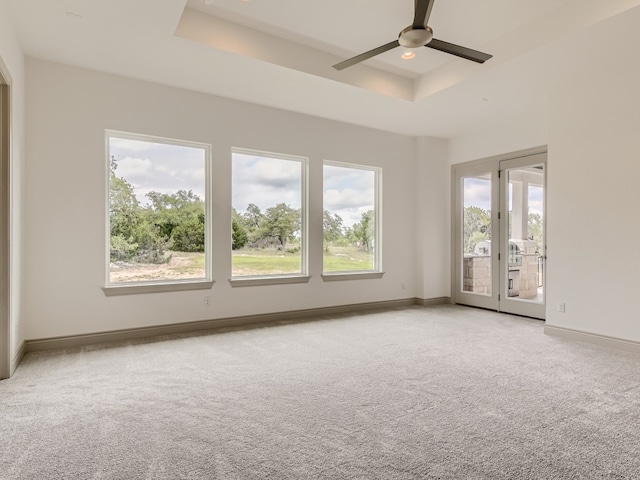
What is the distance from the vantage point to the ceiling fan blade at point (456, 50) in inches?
126

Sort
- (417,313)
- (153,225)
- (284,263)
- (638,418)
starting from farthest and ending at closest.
Answer: (417,313) < (284,263) < (153,225) < (638,418)

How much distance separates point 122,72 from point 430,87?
11.8ft

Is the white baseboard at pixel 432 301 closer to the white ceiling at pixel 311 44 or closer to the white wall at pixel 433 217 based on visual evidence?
the white wall at pixel 433 217

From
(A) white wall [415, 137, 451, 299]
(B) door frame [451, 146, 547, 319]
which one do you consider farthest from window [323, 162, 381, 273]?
(B) door frame [451, 146, 547, 319]

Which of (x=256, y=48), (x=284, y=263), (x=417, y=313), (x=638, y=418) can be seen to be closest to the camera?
(x=638, y=418)

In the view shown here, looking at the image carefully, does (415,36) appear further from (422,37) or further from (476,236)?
(476,236)

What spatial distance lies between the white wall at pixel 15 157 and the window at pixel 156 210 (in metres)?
0.85

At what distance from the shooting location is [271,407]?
2.59 meters

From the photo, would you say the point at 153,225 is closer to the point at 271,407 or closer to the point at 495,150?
the point at 271,407

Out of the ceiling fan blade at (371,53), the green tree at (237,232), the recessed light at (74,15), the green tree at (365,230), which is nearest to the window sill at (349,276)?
the green tree at (365,230)

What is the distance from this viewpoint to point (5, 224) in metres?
3.07

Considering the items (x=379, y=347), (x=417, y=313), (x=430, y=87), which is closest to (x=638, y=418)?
(x=379, y=347)

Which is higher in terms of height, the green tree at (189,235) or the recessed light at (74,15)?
the recessed light at (74,15)

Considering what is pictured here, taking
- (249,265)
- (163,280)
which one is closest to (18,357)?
(163,280)
